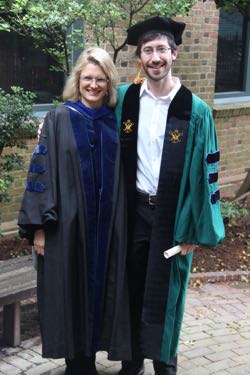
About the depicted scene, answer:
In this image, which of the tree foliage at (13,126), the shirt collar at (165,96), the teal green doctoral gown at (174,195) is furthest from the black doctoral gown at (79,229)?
the tree foliage at (13,126)

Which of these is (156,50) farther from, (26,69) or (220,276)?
(26,69)

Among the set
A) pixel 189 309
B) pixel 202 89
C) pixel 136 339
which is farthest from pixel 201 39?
pixel 136 339

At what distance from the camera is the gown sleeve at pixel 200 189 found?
3.26 m

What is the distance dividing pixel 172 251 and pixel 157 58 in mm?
1045

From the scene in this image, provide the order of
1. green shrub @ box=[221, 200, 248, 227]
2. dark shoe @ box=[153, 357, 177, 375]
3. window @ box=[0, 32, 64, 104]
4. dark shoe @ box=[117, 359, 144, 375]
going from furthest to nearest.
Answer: green shrub @ box=[221, 200, 248, 227], window @ box=[0, 32, 64, 104], dark shoe @ box=[117, 359, 144, 375], dark shoe @ box=[153, 357, 177, 375]

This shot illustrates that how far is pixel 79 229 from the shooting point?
328cm

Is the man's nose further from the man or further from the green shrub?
the green shrub

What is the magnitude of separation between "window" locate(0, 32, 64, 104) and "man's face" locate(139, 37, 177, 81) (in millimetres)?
3110

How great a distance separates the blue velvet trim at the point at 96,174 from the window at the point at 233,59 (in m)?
5.57

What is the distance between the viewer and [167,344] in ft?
11.3

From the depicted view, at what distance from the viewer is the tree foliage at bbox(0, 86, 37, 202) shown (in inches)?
191

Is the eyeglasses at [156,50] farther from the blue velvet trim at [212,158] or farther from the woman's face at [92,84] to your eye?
the blue velvet trim at [212,158]

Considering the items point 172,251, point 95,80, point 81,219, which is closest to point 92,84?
point 95,80

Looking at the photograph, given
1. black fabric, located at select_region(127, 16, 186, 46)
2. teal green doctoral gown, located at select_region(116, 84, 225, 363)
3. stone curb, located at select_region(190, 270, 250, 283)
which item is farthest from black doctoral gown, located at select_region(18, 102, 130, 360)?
stone curb, located at select_region(190, 270, 250, 283)
